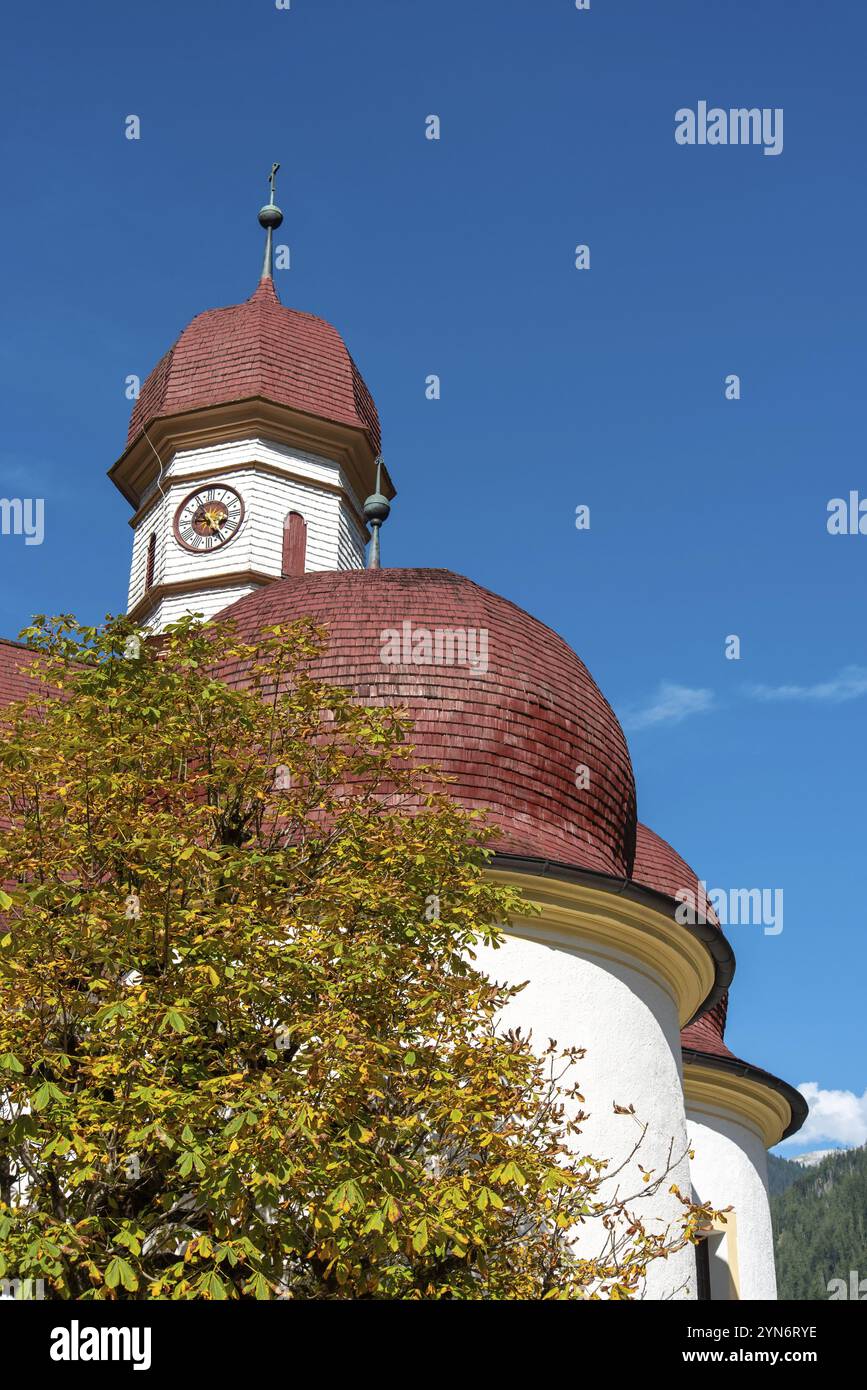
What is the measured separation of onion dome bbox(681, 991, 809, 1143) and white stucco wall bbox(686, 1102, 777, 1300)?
71cm

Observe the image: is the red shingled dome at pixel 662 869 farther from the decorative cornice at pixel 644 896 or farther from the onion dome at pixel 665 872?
the decorative cornice at pixel 644 896

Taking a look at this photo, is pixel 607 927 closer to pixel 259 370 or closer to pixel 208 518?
pixel 208 518

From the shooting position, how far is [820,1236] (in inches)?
4518

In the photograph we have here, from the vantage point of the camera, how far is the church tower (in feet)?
94.5

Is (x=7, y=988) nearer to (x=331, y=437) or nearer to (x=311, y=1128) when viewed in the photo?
(x=311, y=1128)

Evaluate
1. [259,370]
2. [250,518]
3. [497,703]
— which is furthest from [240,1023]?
[259,370]

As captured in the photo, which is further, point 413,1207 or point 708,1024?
point 708,1024

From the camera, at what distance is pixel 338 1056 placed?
9.41m

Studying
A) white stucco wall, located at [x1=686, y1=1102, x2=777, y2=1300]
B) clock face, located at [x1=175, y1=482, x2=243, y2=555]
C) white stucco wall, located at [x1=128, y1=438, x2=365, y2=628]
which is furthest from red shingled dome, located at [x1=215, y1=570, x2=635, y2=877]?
clock face, located at [x1=175, y1=482, x2=243, y2=555]

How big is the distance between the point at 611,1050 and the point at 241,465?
56.9 ft

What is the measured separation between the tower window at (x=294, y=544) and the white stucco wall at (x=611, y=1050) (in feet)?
48.8

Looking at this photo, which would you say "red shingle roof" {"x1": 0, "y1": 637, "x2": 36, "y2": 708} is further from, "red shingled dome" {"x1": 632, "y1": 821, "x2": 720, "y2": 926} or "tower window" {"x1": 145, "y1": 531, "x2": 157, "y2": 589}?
"red shingled dome" {"x1": 632, "y1": 821, "x2": 720, "y2": 926}

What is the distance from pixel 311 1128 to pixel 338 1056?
577 mm
